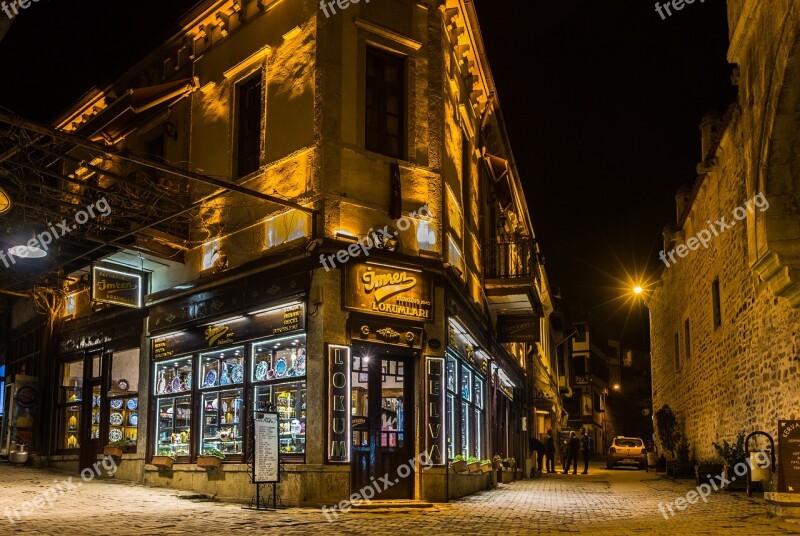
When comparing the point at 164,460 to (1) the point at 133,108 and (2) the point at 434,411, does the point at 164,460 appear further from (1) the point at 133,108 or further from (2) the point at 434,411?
(1) the point at 133,108

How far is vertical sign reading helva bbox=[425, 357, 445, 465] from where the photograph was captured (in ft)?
48.1

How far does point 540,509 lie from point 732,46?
37.7 ft

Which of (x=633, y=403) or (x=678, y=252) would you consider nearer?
(x=678, y=252)

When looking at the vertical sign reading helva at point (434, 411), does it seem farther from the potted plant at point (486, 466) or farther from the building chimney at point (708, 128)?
the building chimney at point (708, 128)

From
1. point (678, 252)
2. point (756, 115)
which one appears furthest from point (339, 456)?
point (678, 252)

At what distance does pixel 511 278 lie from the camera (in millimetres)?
20984

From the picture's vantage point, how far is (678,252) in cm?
3042

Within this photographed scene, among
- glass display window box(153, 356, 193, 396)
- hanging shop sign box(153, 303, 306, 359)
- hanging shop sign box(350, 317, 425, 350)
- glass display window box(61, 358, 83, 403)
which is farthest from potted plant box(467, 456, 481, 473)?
glass display window box(61, 358, 83, 403)

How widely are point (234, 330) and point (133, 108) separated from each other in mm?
5536

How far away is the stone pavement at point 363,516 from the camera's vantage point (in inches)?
419

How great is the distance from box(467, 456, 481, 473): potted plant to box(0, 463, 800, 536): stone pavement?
0.79m

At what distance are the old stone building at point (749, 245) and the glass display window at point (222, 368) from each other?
432 inches

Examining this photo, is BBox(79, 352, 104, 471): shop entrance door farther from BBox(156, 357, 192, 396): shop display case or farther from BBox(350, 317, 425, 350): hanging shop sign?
BBox(350, 317, 425, 350): hanging shop sign

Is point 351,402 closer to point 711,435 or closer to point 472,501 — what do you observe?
point 472,501
